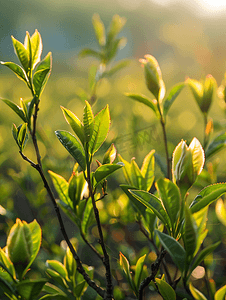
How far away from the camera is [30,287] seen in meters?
0.34

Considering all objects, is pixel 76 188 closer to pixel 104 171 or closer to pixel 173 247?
pixel 104 171

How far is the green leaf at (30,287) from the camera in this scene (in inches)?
13.1

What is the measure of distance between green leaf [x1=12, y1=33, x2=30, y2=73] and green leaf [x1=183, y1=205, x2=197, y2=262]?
15.7 inches

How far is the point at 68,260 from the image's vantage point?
1.69 feet

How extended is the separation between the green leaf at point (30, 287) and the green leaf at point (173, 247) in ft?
0.57

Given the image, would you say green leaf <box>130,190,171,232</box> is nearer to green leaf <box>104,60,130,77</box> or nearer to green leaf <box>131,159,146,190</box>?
green leaf <box>131,159,146,190</box>

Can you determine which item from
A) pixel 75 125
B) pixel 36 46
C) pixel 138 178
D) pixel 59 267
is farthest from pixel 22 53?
pixel 59 267

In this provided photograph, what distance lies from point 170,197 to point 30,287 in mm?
240

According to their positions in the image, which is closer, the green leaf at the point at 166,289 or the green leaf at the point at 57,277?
the green leaf at the point at 166,289

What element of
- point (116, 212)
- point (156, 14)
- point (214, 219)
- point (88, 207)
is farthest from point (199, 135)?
point (156, 14)

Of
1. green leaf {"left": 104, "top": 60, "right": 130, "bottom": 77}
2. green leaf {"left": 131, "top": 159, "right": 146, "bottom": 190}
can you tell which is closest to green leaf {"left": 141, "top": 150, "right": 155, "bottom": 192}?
green leaf {"left": 131, "top": 159, "right": 146, "bottom": 190}

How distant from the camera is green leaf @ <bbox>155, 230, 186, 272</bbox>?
0.32 metres

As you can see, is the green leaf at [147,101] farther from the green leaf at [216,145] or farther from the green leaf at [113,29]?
the green leaf at [113,29]

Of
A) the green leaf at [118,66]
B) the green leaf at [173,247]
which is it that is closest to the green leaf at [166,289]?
the green leaf at [173,247]
